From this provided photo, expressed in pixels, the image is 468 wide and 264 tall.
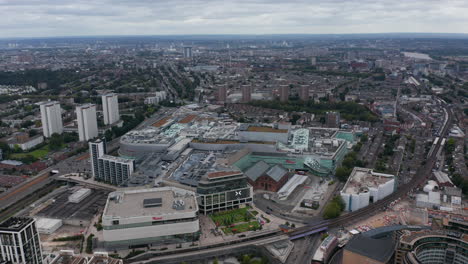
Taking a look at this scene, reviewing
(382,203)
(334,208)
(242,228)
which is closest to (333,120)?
(382,203)

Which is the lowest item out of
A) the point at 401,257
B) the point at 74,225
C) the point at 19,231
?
the point at 74,225

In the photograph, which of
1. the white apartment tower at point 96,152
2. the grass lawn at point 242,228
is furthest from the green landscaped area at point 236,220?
the white apartment tower at point 96,152

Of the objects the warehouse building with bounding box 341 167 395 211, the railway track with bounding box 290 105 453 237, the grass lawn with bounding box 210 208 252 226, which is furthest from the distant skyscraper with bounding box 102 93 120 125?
the railway track with bounding box 290 105 453 237

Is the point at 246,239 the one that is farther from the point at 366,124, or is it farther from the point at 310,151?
the point at 366,124

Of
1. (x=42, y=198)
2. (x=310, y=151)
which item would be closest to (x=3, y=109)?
(x=42, y=198)

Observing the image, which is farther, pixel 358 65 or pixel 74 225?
pixel 358 65

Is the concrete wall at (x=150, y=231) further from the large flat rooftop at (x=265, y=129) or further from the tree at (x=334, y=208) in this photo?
the large flat rooftop at (x=265, y=129)
